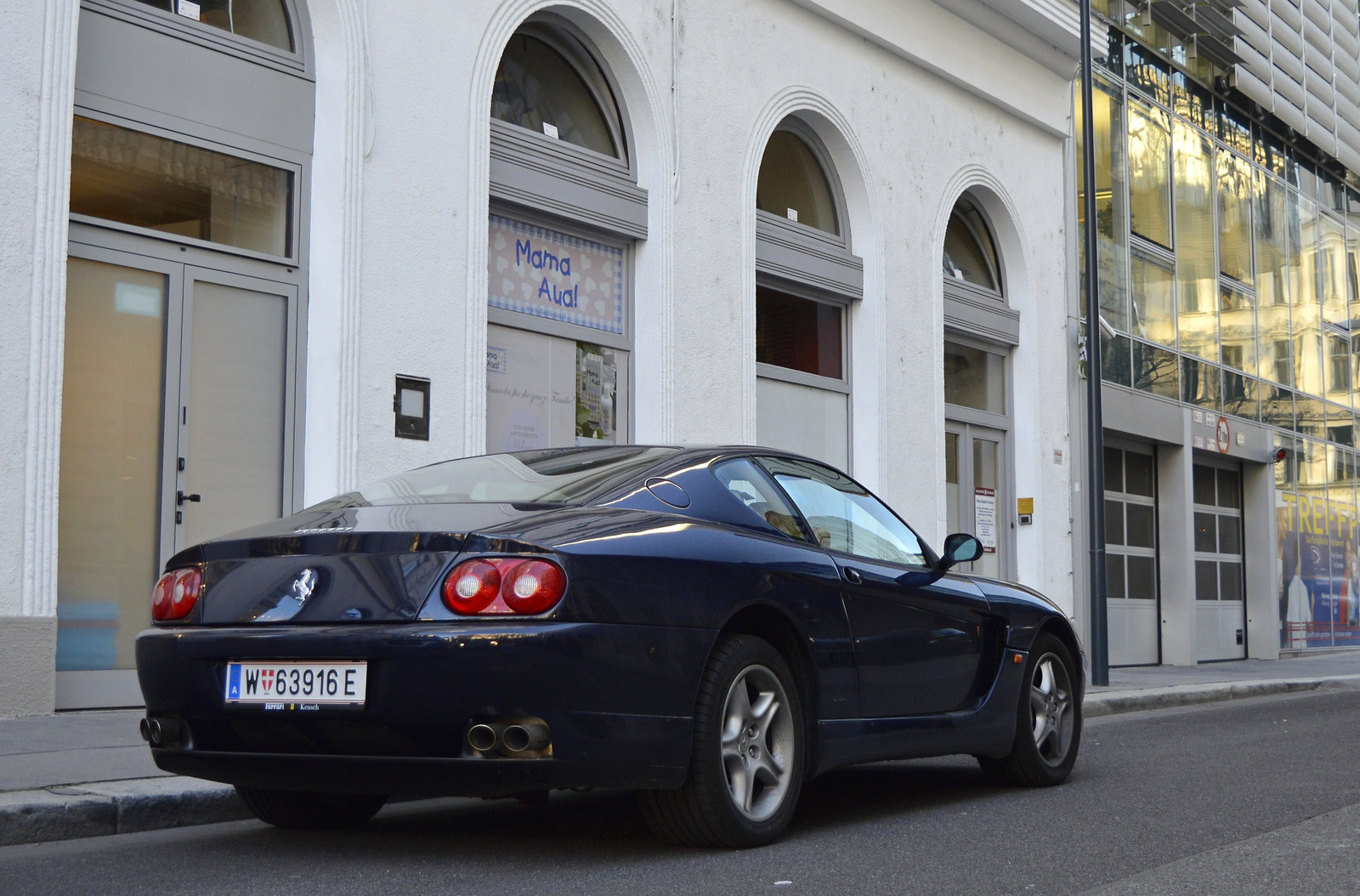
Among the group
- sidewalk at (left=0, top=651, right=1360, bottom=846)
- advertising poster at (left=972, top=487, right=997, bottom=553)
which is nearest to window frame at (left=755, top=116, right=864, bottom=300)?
advertising poster at (left=972, top=487, right=997, bottom=553)

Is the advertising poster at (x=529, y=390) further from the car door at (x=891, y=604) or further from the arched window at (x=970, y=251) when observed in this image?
the arched window at (x=970, y=251)

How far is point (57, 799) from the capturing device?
488 cm

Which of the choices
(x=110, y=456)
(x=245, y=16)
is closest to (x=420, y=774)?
(x=110, y=456)

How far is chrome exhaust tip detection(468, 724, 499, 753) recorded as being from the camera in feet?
13.5

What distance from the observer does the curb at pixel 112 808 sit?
476 centimetres

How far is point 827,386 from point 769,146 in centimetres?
238

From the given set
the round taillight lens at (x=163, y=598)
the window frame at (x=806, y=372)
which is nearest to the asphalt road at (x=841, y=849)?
the round taillight lens at (x=163, y=598)

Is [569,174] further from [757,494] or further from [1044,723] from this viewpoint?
[757,494]

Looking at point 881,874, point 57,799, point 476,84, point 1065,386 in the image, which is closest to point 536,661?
point 881,874

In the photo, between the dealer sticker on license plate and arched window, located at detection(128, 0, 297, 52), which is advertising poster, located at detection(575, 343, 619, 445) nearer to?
arched window, located at detection(128, 0, 297, 52)

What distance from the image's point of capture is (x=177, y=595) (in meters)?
4.64

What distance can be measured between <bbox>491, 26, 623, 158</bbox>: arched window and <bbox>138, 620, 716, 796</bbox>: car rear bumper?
25.1 feet

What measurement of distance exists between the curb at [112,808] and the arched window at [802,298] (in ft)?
27.9

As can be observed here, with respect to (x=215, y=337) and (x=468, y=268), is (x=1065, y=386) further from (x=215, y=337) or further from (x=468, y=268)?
(x=215, y=337)
